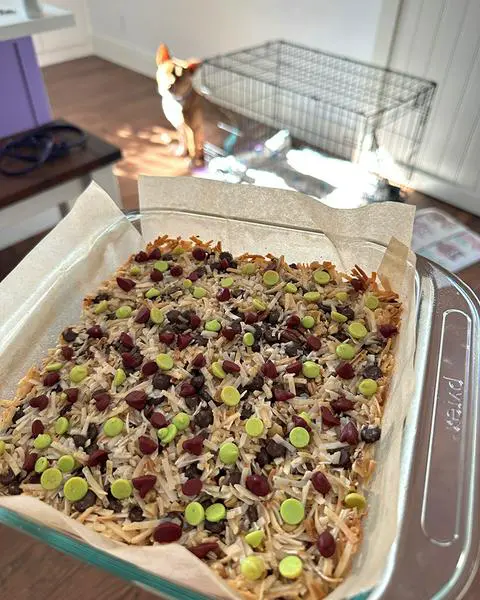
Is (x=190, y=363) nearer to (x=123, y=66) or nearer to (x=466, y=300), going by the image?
(x=466, y=300)

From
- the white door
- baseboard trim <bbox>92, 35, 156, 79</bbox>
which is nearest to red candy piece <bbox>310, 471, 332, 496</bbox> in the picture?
the white door

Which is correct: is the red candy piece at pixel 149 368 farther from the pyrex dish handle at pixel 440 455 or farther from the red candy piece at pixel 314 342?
the pyrex dish handle at pixel 440 455

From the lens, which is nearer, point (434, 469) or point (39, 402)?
point (434, 469)

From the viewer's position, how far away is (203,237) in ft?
3.28

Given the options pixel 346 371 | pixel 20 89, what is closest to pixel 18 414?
pixel 346 371

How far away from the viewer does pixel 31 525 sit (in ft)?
1.87

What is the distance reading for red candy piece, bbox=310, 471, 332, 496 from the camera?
0.63 meters

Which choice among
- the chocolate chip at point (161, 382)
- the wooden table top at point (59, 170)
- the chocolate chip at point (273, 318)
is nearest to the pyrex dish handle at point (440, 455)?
the chocolate chip at point (273, 318)

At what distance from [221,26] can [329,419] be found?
7.37 ft

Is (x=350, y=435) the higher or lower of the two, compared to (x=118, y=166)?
higher

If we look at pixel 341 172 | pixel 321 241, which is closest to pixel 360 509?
pixel 321 241

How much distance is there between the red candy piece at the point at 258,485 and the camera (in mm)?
628

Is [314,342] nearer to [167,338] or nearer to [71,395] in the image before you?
[167,338]

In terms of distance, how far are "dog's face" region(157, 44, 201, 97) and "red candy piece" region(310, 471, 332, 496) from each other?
1653 millimetres
